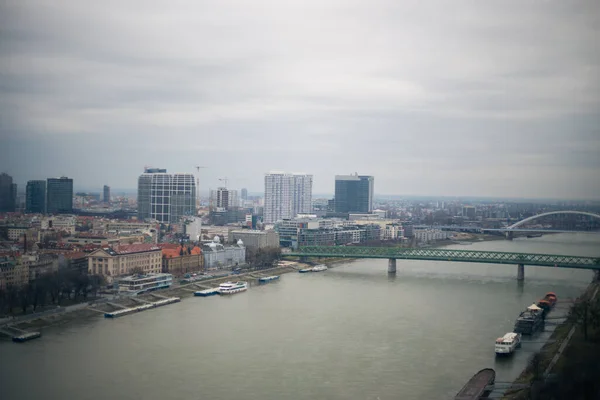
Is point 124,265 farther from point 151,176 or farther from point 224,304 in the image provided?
point 151,176

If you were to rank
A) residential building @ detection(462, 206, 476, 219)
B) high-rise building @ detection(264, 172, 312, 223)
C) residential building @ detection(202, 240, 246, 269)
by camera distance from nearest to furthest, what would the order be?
residential building @ detection(202, 240, 246, 269), residential building @ detection(462, 206, 476, 219), high-rise building @ detection(264, 172, 312, 223)

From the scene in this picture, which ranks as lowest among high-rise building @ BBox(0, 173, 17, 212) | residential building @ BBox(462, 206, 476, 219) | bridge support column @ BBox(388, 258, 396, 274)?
bridge support column @ BBox(388, 258, 396, 274)

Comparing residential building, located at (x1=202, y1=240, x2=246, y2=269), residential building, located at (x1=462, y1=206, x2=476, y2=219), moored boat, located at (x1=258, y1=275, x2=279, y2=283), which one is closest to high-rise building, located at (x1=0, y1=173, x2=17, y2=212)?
residential building, located at (x1=202, y1=240, x2=246, y2=269)

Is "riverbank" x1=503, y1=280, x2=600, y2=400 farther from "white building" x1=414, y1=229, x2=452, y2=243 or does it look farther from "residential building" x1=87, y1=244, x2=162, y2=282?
"white building" x1=414, y1=229, x2=452, y2=243

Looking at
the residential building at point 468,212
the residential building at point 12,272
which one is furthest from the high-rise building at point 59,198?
the residential building at point 468,212

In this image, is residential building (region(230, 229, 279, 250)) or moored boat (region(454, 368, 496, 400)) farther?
residential building (region(230, 229, 279, 250))

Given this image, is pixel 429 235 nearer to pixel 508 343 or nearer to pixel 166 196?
pixel 166 196

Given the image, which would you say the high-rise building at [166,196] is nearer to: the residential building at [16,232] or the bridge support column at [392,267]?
the residential building at [16,232]
